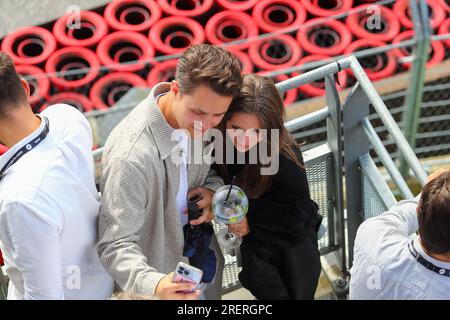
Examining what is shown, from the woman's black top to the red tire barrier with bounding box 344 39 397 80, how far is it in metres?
2.10

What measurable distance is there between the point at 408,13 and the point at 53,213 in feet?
11.1

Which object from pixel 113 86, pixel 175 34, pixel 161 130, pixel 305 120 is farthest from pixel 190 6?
pixel 161 130

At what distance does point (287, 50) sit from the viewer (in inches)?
163

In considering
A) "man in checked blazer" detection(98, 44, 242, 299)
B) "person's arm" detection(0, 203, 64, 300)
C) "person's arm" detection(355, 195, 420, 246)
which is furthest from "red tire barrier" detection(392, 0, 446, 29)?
"person's arm" detection(0, 203, 64, 300)

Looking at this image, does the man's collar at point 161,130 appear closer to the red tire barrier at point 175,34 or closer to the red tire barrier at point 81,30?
the red tire barrier at point 175,34

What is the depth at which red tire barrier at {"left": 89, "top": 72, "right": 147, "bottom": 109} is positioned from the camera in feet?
12.7

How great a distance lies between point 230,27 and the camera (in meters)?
4.27

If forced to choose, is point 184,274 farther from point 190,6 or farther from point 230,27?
point 190,6

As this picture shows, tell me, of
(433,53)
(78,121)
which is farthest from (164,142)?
(433,53)

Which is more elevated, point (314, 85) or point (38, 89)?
point (38, 89)

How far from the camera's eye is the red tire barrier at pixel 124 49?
402 cm

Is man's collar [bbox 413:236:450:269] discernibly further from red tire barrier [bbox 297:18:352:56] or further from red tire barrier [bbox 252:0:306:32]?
red tire barrier [bbox 252:0:306:32]

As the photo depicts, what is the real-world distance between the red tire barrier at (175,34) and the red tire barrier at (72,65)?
39 centimetres

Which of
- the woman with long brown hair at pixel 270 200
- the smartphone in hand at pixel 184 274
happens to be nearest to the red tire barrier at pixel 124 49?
the woman with long brown hair at pixel 270 200
